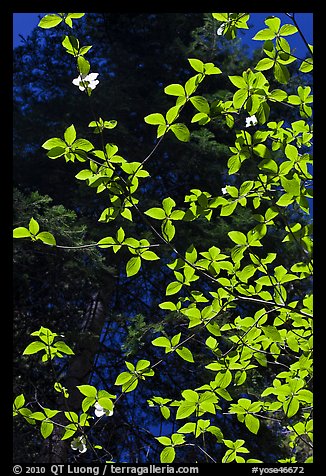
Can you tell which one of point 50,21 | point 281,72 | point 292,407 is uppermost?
point 50,21

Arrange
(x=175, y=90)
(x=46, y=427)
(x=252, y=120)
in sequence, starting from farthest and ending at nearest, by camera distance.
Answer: (x=46, y=427) → (x=252, y=120) → (x=175, y=90)

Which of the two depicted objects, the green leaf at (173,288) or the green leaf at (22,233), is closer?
the green leaf at (22,233)

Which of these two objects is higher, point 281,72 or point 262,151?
point 281,72

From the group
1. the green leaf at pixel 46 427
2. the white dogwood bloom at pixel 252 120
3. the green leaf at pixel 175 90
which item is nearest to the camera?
the green leaf at pixel 175 90

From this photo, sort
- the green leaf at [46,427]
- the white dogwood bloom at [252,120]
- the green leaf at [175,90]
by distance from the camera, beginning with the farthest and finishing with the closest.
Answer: the green leaf at [46,427] < the white dogwood bloom at [252,120] < the green leaf at [175,90]

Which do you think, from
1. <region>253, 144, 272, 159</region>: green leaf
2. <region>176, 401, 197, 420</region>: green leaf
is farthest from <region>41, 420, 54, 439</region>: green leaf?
<region>253, 144, 272, 159</region>: green leaf

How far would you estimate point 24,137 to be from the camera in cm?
507

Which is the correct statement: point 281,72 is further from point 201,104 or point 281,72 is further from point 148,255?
point 148,255

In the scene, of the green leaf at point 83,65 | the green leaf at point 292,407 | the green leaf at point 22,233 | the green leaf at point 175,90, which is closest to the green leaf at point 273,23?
the green leaf at point 175,90

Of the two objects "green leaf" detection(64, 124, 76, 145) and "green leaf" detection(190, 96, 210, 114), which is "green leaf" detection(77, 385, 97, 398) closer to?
"green leaf" detection(64, 124, 76, 145)

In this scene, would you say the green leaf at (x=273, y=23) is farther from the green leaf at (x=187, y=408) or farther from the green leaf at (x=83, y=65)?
the green leaf at (x=187, y=408)

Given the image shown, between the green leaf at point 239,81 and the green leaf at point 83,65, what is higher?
the green leaf at point 83,65

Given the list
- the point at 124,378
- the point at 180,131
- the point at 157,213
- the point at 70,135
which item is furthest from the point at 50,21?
the point at 124,378
